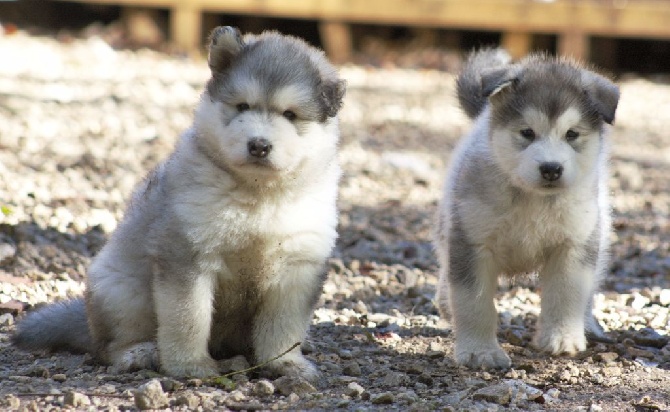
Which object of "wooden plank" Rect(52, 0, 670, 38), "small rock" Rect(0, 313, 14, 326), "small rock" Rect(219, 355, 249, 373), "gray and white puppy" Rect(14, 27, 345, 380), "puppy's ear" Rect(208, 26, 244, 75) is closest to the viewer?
"gray and white puppy" Rect(14, 27, 345, 380)

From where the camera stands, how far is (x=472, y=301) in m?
4.79

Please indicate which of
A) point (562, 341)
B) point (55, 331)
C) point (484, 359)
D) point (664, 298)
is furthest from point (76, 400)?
point (664, 298)

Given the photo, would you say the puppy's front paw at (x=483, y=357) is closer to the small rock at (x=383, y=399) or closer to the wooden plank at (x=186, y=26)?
the small rock at (x=383, y=399)

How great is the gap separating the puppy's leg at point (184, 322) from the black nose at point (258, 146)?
52 cm

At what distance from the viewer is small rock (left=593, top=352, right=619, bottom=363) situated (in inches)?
190

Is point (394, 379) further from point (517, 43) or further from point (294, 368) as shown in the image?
point (517, 43)

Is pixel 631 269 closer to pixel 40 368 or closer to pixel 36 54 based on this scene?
pixel 40 368

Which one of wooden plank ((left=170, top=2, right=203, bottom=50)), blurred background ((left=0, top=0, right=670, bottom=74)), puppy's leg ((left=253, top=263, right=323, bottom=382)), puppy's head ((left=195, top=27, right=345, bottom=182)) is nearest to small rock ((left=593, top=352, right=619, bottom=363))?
puppy's leg ((left=253, top=263, right=323, bottom=382))

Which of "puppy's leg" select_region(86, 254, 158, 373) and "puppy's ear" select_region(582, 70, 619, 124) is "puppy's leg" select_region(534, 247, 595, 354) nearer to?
"puppy's ear" select_region(582, 70, 619, 124)

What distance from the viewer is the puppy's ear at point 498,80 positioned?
4875mm

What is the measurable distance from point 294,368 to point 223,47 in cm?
131

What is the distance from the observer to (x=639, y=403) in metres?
4.09

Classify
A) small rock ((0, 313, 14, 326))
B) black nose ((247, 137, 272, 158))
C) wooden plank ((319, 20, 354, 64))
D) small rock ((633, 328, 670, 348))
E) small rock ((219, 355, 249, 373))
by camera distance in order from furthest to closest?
wooden plank ((319, 20, 354, 64))
small rock ((633, 328, 670, 348))
small rock ((0, 313, 14, 326))
small rock ((219, 355, 249, 373))
black nose ((247, 137, 272, 158))

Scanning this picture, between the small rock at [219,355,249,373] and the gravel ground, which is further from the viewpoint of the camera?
the small rock at [219,355,249,373]
